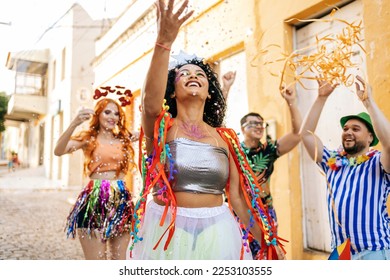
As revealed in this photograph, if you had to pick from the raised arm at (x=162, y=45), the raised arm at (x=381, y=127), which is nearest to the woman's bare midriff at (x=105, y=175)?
the raised arm at (x=162, y=45)

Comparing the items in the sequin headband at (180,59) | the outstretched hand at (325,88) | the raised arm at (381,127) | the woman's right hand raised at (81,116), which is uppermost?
the sequin headband at (180,59)

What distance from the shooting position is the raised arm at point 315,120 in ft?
6.57

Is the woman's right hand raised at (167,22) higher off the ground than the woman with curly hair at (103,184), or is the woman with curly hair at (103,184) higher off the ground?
the woman's right hand raised at (167,22)

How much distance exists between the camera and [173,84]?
1558mm

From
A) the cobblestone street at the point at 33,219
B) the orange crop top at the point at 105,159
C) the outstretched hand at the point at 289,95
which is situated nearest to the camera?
the outstretched hand at the point at 289,95

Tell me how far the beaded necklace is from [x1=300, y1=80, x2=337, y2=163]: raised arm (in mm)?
81

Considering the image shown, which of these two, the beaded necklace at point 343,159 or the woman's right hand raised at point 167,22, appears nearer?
the woman's right hand raised at point 167,22

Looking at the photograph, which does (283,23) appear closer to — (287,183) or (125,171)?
(287,183)

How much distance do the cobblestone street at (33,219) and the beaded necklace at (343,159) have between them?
2484mm

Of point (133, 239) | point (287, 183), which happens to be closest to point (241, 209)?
point (133, 239)

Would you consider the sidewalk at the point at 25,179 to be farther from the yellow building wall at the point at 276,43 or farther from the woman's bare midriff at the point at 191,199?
the woman's bare midriff at the point at 191,199

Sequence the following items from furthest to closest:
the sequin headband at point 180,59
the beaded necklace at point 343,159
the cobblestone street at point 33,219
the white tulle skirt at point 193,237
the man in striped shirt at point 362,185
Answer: the cobblestone street at point 33,219, the beaded necklace at point 343,159, the man in striped shirt at point 362,185, the sequin headband at point 180,59, the white tulle skirt at point 193,237

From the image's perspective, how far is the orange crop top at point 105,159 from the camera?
2527mm

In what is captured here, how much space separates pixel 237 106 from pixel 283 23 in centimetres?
97
